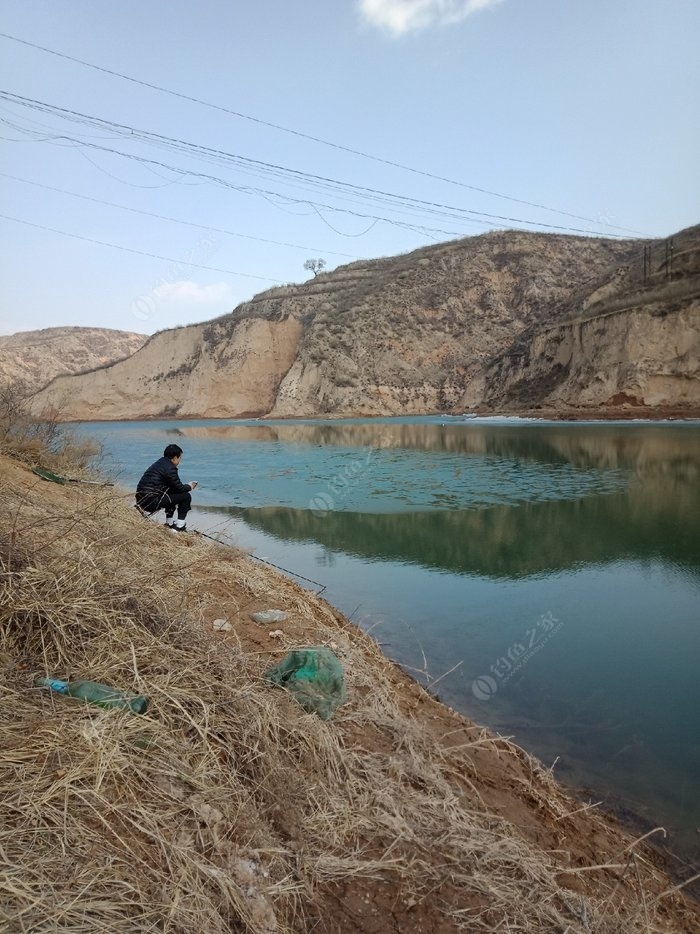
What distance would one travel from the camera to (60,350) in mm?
105312

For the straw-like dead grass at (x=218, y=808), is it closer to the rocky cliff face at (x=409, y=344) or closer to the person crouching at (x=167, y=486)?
the person crouching at (x=167, y=486)

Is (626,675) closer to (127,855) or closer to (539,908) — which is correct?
(539,908)

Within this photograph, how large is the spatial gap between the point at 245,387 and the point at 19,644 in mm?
64903

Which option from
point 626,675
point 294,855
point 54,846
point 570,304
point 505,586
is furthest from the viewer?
point 570,304

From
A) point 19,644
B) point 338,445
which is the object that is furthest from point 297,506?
point 338,445

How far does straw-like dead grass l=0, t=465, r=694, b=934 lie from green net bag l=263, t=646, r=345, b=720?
11 cm

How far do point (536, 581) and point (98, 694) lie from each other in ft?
23.2

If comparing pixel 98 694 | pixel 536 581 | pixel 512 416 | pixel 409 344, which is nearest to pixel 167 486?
pixel 536 581

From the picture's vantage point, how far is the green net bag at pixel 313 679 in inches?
124

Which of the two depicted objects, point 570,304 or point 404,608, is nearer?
point 404,608

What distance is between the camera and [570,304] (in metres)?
47.8

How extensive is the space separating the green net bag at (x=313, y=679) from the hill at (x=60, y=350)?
79054 mm

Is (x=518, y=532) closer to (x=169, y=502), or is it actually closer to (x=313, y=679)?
(x=169, y=502)

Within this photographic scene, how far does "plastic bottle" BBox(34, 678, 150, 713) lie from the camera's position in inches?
93.7
